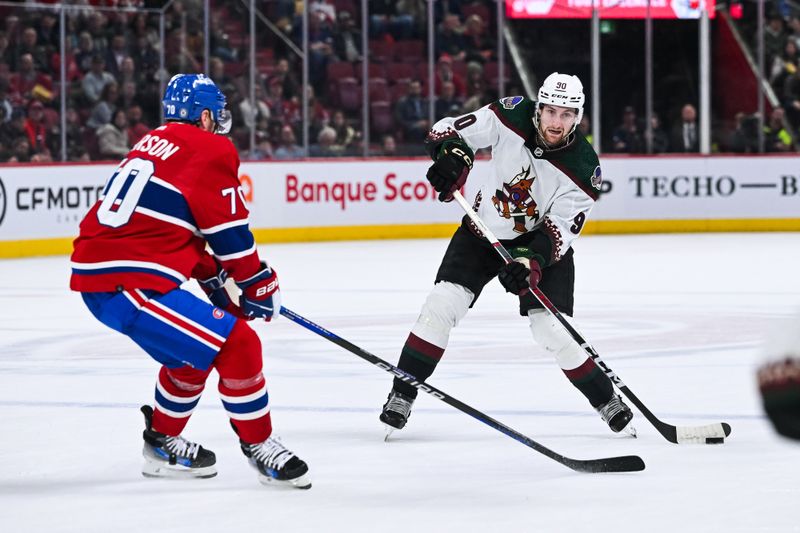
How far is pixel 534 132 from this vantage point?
418cm

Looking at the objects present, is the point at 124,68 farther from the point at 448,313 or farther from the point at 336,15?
the point at 448,313

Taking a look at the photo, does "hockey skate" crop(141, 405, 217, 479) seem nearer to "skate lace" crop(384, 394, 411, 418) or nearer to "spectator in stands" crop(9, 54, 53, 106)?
"skate lace" crop(384, 394, 411, 418)

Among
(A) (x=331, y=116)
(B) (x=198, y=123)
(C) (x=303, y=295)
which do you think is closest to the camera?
(B) (x=198, y=123)

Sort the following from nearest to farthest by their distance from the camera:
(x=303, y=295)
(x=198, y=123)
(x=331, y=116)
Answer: (x=198, y=123), (x=303, y=295), (x=331, y=116)

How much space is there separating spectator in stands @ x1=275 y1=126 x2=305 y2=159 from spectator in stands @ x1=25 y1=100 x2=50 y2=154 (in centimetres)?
205

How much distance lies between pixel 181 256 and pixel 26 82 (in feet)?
25.4

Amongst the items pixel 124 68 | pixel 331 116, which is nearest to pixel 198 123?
pixel 124 68

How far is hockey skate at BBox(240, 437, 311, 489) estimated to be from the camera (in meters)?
3.35

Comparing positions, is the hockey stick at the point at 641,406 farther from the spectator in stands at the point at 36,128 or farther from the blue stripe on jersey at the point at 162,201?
the spectator in stands at the point at 36,128

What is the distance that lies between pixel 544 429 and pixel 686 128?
946cm

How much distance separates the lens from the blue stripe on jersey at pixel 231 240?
3.19 metres

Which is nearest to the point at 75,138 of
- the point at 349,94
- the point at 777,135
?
the point at 349,94

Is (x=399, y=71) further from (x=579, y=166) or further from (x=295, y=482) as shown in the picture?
(x=295, y=482)

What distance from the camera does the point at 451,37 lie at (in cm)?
1310
